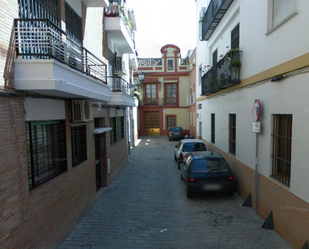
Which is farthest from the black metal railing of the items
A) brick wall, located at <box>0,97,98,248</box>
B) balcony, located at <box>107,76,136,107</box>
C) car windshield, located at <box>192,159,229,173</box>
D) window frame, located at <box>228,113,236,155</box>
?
brick wall, located at <box>0,97,98,248</box>

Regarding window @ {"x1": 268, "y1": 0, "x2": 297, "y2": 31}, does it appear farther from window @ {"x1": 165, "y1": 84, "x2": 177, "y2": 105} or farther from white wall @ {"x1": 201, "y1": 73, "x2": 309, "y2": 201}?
window @ {"x1": 165, "y1": 84, "x2": 177, "y2": 105}

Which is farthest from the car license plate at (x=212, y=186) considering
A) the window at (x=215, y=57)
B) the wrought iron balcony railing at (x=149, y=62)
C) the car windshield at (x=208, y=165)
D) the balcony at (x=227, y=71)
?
the wrought iron balcony railing at (x=149, y=62)

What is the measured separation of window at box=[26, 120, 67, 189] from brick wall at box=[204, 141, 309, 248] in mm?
5006

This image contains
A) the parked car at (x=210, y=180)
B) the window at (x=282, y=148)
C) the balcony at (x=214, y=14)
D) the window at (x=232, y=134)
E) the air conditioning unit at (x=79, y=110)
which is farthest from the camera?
the window at (x=232, y=134)

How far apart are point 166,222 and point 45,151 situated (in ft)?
11.6

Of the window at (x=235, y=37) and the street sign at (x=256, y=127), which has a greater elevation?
the window at (x=235, y=37)

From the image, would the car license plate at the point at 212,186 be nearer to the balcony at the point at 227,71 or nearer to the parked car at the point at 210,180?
the parked car at the point at 210,180

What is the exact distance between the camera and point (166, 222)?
18.7 ft

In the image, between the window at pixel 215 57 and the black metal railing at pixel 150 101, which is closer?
the window at pixel 215 57

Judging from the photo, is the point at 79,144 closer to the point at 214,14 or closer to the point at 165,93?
the point at 214,14

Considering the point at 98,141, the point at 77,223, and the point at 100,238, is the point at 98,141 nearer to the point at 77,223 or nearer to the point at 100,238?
the point at 77,223

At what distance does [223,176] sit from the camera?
674 cm

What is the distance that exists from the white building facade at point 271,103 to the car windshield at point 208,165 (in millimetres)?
640

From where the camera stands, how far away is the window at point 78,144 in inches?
230
